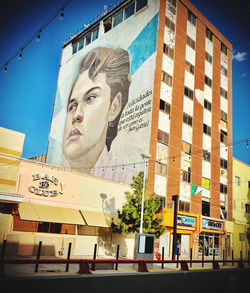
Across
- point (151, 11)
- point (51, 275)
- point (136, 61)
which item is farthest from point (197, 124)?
point (51, 275)

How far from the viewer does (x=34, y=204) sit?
22453 mm

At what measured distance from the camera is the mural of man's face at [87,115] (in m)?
42.6

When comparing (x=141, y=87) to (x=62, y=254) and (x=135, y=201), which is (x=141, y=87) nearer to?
(x=135, y=201)

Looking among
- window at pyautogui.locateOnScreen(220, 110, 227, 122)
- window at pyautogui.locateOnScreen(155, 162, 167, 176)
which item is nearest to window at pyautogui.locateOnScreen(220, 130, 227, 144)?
window at pyautogui.locateOnScreen(220, 110, 227, 122)

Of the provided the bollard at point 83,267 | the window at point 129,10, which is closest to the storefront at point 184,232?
the bollard at point 83,267

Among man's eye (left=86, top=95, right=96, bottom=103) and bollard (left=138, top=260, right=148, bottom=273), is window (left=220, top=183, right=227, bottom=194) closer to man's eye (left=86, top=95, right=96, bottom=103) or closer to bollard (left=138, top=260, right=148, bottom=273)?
man's eye (left=86, top=95, right=96, bottom=103)

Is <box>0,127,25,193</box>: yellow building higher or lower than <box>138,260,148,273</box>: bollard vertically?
higher

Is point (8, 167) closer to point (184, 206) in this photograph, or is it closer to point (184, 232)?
point (184, 232)

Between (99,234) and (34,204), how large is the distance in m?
7.32

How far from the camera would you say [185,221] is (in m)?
34.7

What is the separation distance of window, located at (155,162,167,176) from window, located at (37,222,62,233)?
14.2m

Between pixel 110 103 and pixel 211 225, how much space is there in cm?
2196

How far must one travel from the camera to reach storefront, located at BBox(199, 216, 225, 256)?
37.0m

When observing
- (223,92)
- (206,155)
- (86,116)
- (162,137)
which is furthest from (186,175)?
(223,92)
